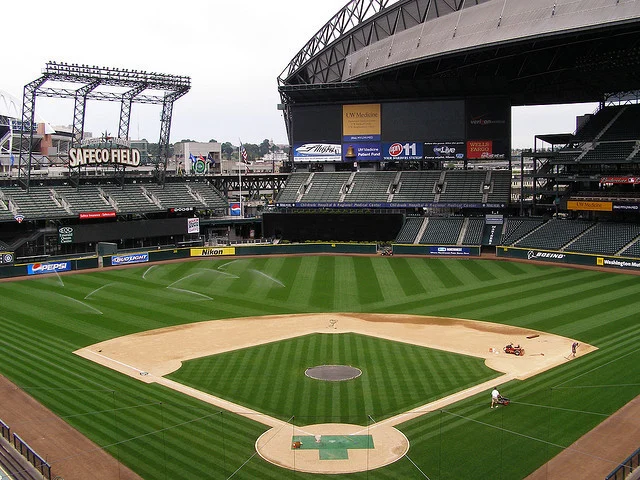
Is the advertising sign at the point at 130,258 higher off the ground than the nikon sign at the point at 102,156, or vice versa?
the nikon sign at the point at 102,156

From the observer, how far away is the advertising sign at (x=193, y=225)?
76.1m

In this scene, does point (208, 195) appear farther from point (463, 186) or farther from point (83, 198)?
point (463, 186)

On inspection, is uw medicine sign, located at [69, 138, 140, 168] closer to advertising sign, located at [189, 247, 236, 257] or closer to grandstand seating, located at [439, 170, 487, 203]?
advertising sign, located at [189, 247, 236, 257]

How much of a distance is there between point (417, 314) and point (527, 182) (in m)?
79.3

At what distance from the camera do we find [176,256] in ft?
223

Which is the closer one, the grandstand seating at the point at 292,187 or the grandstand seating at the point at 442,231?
the grandstand seating at the point at 442,231

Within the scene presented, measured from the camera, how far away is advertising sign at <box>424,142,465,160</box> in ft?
254

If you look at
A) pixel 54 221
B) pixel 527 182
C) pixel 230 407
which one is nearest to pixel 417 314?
pixel 230 407

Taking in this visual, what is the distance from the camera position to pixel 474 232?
6900cm

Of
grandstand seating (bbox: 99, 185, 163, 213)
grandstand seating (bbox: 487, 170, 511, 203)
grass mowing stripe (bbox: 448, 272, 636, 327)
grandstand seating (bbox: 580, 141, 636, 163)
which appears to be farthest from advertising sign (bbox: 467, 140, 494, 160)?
grandstand seating (bbox: 99, 185, 163, 213)

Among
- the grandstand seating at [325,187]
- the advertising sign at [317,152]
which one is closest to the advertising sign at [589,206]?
the grandstand seating at [325,187]

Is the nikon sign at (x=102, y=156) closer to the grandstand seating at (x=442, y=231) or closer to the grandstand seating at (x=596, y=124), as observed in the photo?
the grandstand seating at (x=442, y=231)

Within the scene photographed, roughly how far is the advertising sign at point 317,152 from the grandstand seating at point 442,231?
16659 millimetres

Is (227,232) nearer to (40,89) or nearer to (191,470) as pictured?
(40,89)
